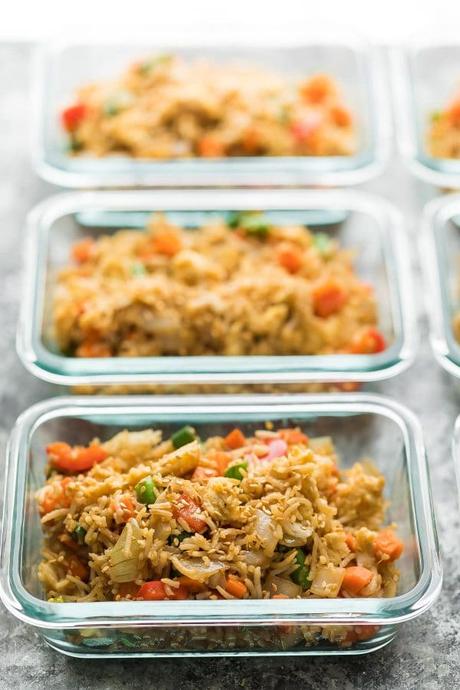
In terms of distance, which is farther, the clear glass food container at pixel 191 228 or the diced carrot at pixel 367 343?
the diced carrot at pixel 367 343

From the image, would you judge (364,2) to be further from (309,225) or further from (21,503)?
(21,503)

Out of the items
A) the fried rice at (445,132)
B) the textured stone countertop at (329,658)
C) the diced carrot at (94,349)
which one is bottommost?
the textured stone countertop at (329,658)

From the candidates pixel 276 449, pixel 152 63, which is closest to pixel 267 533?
pixel 276 449

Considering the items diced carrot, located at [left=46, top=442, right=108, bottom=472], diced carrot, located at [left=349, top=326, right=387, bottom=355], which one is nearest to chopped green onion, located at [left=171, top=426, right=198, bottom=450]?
diced carrot, located at [left=46, top=442, right=108, bottom=472]

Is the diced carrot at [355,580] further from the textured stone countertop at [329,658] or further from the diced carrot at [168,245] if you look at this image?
the diced carrot at [168,245]

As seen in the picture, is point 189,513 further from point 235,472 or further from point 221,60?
point 221,60

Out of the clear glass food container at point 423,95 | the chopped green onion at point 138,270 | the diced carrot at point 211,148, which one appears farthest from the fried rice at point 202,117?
the chopped green onion at point 138,270
